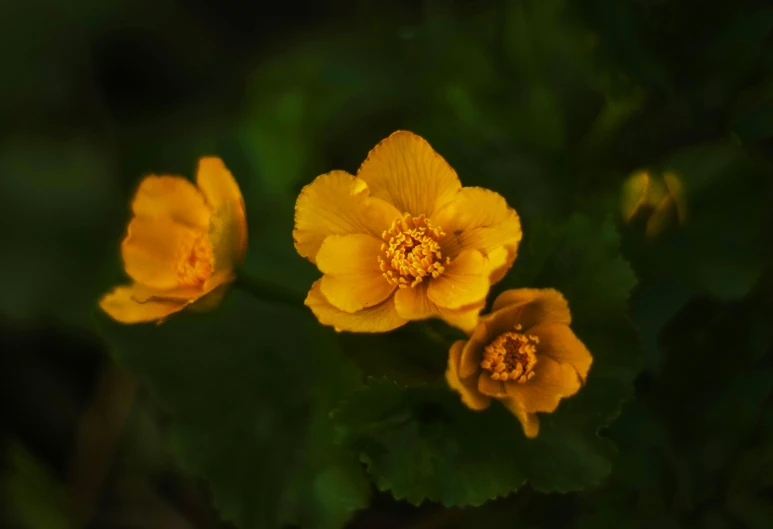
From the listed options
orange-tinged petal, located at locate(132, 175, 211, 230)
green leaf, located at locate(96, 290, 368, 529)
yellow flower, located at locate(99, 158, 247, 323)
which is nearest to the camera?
yellow flower, located at locate(99, 158, 247, 323)

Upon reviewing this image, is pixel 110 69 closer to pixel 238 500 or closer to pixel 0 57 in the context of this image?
pixel 0 57

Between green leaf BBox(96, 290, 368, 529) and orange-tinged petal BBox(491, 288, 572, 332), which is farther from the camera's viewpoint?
green leaf BBox(96, 290, 368, 529)

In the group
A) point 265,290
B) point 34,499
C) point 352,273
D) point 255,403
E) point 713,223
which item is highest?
point 352,273

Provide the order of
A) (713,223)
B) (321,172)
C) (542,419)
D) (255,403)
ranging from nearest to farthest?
(542,419)
(255,403)
(713,223)
(321,172)

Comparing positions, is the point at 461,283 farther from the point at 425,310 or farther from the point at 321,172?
the point at 321,172

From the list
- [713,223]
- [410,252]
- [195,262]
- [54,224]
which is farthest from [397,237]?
[54,224]

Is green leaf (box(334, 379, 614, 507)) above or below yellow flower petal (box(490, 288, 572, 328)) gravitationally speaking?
below

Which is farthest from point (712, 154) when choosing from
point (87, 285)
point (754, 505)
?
point (87, 285)

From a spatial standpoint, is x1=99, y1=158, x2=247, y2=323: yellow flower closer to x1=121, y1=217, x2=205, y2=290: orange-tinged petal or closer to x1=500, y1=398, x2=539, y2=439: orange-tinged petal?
x1=121, y1=217, x2=205, y2=290: orange-tinged petal

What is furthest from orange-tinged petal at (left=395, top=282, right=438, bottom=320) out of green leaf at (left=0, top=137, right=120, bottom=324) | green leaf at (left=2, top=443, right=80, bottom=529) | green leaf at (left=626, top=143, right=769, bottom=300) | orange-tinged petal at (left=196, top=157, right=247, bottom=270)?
green leaf at (left=2, top=443, right=80, bottom=529)
